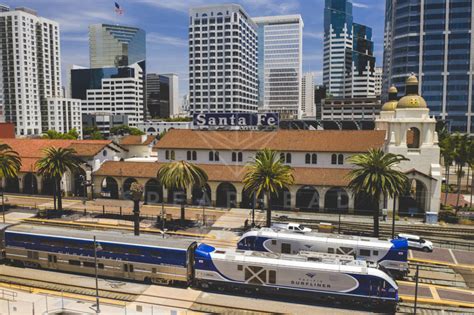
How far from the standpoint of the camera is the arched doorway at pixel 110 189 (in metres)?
72.8

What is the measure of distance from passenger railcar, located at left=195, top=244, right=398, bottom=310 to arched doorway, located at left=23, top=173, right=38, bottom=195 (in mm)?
53942

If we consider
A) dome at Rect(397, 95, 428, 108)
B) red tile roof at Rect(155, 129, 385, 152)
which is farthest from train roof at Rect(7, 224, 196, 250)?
dome at Rect(397, 95, 428, 108)

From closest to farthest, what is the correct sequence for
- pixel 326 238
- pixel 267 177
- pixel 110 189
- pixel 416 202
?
pixel 326 238
pixel 267 177
pixel 416 202
pixel 110 189

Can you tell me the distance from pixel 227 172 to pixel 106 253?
31714 millimetres

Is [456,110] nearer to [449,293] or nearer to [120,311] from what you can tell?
[449,293]

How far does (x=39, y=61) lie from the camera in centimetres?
19812

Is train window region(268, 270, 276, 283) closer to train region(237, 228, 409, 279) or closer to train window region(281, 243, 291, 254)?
train window region(281, 243, 291, 254)

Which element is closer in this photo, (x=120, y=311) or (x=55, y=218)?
(x=120, y=311)

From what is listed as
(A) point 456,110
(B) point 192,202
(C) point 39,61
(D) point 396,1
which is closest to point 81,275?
(B) point 192,202

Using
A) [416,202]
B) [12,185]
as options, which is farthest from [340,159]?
[12,185]

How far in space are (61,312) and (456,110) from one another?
157 metres

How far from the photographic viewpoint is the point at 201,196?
6994cm

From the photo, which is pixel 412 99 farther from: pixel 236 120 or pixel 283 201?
pixel 236 120

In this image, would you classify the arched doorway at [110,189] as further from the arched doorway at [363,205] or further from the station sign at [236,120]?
the arched doorway at [363,205]
